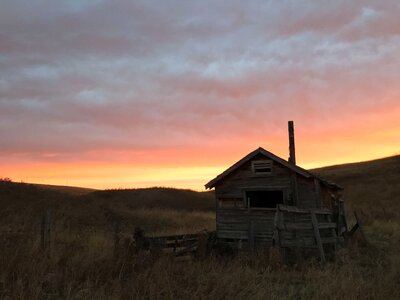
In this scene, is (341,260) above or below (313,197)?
below

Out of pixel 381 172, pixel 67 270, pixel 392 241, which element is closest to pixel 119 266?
pixel 67 270

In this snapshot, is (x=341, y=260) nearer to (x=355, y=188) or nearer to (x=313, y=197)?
(x=313, y=197)

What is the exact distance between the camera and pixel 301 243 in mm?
14195

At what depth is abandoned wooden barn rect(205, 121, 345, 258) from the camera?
18.1 metres

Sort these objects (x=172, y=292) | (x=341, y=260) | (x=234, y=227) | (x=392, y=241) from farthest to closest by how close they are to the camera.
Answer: (x=392, y=241)
(x=234, y=227)
(x=341, y=260)
(x=172, y=292)

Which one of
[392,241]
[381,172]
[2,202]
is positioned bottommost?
[392,241]

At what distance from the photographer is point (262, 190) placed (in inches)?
750

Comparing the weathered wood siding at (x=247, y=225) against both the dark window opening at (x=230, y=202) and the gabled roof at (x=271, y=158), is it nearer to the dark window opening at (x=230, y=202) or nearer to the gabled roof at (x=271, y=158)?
the dark window opening at (x=230, y=202)

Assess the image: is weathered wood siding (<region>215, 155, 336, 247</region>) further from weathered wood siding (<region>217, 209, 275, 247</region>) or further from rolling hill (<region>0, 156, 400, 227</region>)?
rolling hill (<region>0, 156, 400, 227</region>)

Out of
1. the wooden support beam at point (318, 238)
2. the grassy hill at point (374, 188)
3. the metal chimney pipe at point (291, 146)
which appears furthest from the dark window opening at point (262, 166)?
the grassy hill at point (374, 188)

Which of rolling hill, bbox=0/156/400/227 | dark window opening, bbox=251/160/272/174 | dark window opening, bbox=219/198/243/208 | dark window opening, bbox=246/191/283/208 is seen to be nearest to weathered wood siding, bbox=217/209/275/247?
dark window opening, bbox=219/198/243/208

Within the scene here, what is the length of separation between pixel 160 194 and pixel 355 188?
82.4ft

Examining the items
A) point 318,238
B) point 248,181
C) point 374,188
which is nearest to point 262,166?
point 248,181

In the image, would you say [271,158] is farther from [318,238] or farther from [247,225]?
[318,238]
